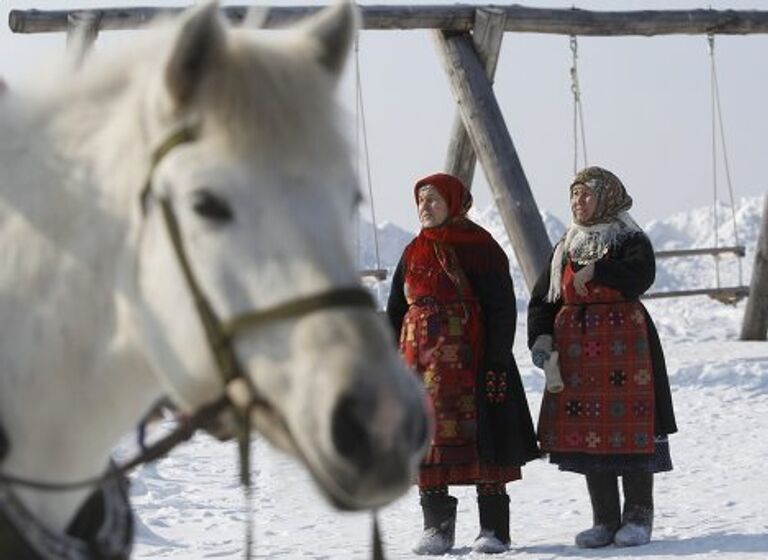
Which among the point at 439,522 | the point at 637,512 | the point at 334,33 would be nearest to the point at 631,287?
the point at 637,512

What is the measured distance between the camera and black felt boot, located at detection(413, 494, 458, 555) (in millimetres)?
6328

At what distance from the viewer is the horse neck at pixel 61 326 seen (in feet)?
7.34

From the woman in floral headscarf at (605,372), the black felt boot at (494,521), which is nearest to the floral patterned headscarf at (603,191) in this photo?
the woman in floral headscarf at (605,372)

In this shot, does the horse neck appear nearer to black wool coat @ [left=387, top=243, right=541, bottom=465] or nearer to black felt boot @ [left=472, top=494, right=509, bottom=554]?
black wool coat @ [left=387, top=243, right=541, bottom=465]

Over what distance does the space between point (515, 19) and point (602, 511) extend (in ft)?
13.5

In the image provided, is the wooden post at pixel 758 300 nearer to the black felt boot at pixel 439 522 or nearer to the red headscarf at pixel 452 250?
the red headscarf at pixel 452 250

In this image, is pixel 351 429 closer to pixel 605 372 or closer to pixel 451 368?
pixel 451 368

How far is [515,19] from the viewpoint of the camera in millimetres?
9602

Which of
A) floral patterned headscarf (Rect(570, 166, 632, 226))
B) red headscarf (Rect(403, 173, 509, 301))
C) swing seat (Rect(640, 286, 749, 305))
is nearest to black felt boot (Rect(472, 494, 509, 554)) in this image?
red headscarf (Rect(403, 173, 509, 301))

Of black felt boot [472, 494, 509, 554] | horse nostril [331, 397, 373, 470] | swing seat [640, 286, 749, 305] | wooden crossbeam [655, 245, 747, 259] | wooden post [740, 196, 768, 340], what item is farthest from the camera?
wooden crossbeam [655, 245, 747, 259]

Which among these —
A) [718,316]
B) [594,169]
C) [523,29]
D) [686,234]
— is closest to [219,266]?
[594,169]

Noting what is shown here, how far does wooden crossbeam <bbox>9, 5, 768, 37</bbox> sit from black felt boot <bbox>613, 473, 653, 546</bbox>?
290cm

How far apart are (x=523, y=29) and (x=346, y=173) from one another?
782cm

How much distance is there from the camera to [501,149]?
909 cm
